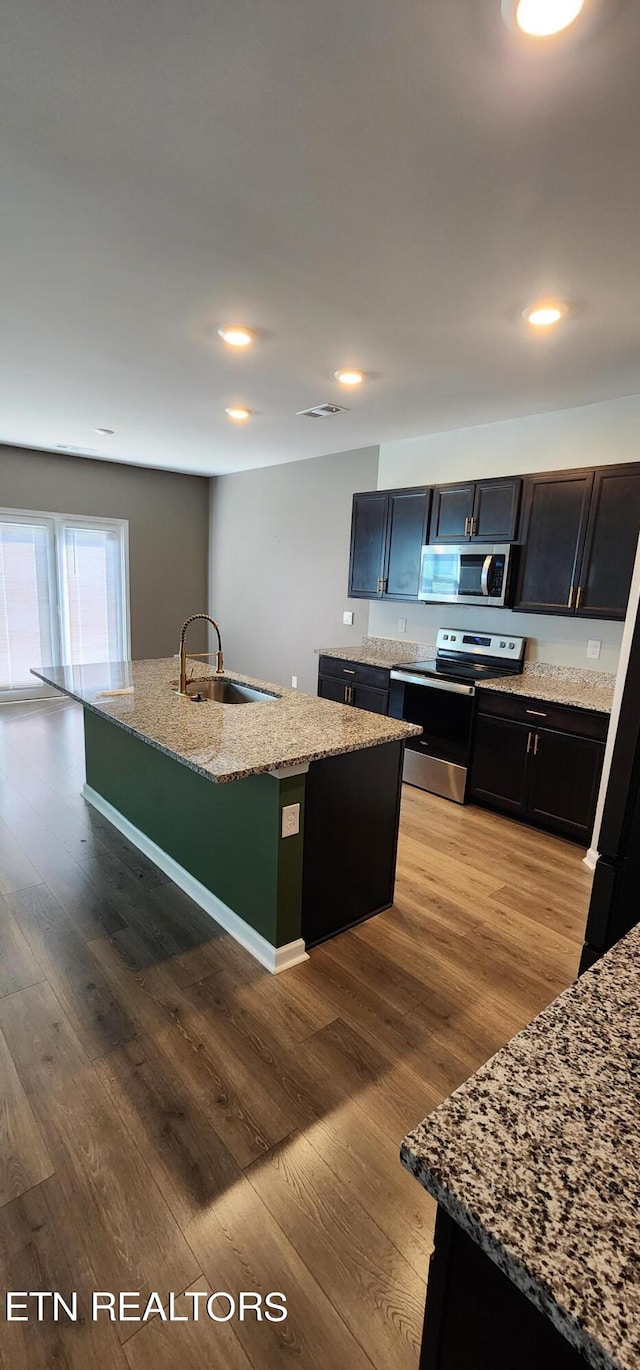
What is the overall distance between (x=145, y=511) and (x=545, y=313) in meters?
5.23

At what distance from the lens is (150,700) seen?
2.83 m

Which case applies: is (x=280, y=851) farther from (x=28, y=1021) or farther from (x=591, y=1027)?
(x=591, y=1027)

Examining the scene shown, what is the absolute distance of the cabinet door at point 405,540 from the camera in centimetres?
423

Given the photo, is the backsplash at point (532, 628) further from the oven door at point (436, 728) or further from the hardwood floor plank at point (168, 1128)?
the hardwood floor plank at point (168, 1128)

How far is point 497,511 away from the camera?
3725 mm

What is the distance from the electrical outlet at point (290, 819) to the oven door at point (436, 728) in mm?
1875

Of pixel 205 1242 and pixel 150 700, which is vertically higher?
pixel 150 700

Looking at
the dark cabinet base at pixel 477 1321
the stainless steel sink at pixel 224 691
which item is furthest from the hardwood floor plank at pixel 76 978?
the dark cabinet base at pixel 477 1321

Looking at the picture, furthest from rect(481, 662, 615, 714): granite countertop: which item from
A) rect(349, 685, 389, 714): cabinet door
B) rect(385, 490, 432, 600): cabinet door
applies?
rect(385, 490, 432, 600): cabinet door

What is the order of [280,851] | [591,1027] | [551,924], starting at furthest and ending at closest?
1. [551,924]
2. [280,851]
3. [591,1027]

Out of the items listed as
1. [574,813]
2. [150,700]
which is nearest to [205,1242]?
[150,700]

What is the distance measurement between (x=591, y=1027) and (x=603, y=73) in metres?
1.83

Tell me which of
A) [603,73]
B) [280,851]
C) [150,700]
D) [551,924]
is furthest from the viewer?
[150,700]

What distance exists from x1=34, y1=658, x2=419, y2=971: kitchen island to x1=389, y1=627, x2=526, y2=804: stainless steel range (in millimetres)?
1245
